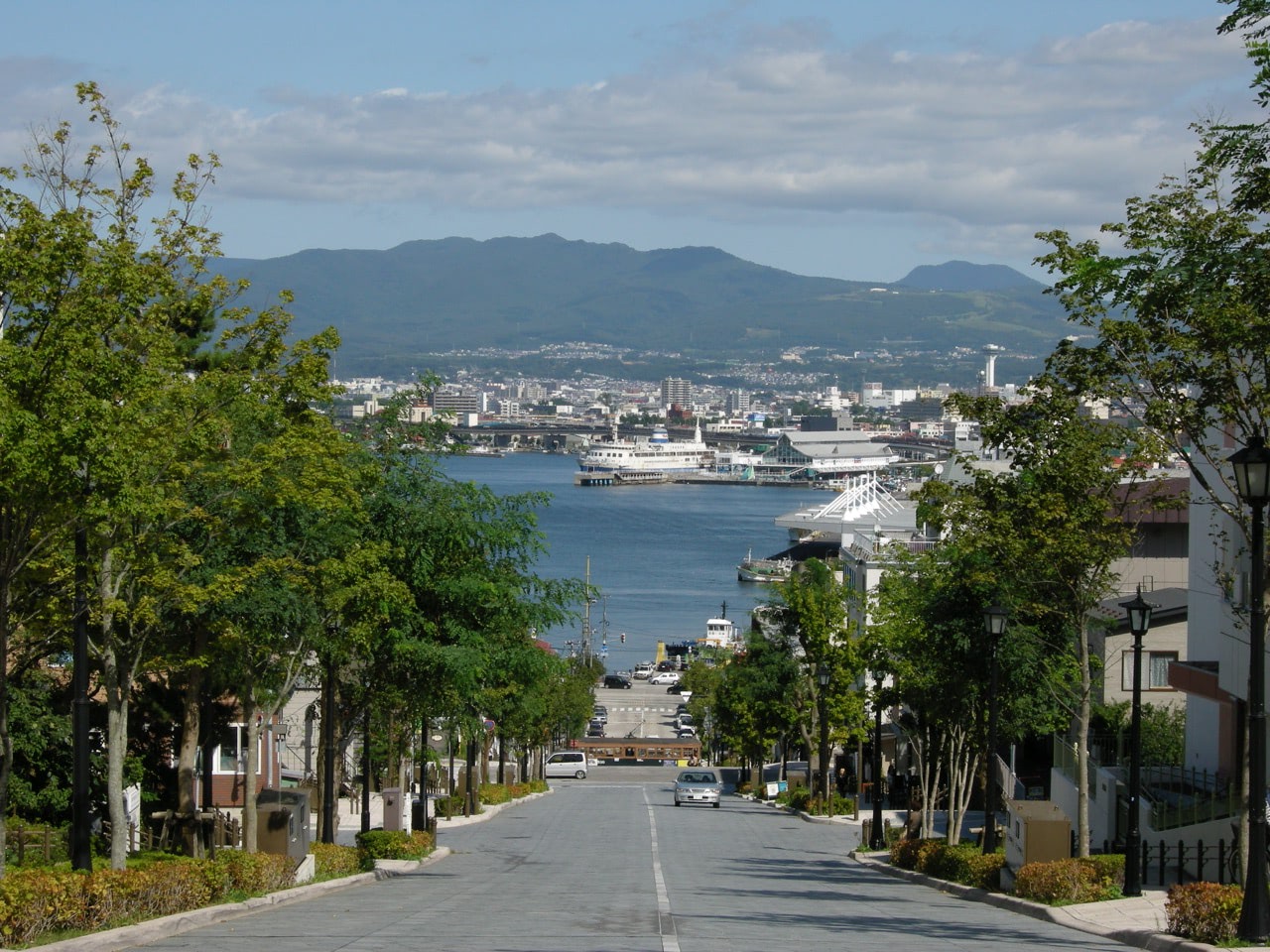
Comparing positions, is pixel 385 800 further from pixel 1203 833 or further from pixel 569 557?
pixel 569 557

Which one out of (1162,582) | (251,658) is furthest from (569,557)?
(251,658)

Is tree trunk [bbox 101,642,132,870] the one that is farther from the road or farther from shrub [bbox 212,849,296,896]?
the road

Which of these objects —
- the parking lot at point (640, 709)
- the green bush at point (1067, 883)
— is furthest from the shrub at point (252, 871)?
the parking lot at point (640, 709)

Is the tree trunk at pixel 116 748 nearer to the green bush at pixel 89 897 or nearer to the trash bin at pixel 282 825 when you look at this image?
the green bush at pixel 89 897

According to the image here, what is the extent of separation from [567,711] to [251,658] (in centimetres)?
5593

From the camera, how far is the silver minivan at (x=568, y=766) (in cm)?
7831

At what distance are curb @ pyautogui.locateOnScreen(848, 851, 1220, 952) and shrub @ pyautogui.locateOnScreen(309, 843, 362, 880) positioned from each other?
8628mm

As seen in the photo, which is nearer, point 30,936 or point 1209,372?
point 30,936

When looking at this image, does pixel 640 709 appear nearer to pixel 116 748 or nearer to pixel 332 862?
pixel 332 862

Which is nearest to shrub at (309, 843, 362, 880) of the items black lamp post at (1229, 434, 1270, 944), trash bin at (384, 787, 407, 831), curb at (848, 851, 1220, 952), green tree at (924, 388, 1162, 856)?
trash bin at (384, 787, 407, 831)

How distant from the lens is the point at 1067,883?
729 inches

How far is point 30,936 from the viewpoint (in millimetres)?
13000

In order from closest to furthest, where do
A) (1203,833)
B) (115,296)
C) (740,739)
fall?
(115,296) < (1203,833) < (740,739)

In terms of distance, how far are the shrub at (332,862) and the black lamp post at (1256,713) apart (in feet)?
43.8
